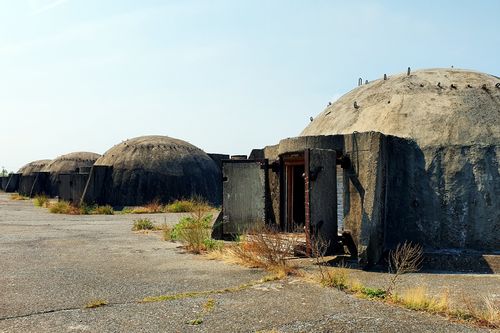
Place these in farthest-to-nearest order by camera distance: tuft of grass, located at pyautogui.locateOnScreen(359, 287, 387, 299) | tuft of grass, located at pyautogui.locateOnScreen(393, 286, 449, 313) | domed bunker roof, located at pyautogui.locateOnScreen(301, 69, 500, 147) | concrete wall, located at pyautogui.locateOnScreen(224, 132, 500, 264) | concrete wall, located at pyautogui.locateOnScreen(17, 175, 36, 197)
Answer: concrete wall, located at pyautogui.locateOnScreen(17, 175, 36, 197) → domed bunker roof, located at pyautogui.locateOnScreen(301, 69, 500, 147) → concrete wall, located at pyautogui.locateOnScreen(224, 132, 500, 264) → tuft of grass, located at pyautogui.locateOnScreen(359, 287, 387, 299) → tuft of grass, located at pyautogui.locateOnScreen(393, 286, 449, 313)

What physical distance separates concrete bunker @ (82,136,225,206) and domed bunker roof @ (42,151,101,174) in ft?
36.3

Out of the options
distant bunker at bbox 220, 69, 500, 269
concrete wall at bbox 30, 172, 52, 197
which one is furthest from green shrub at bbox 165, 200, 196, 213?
concrete wall at bbox 30, 172, 52, 197

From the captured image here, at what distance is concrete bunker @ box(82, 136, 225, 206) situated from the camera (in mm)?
23141

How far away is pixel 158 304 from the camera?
5840mm

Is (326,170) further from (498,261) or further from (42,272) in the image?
(42,272)

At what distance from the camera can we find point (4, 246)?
10.9 metres

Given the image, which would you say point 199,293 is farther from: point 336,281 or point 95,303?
point 336,281

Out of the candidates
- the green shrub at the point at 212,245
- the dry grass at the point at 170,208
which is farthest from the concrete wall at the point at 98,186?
the green shrub at the point at 212,245

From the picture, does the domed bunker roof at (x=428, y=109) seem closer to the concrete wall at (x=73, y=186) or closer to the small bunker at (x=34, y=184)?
the concrete wall at (x=73, y=186)

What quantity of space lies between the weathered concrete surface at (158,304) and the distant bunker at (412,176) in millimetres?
2050

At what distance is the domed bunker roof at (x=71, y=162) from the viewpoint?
3519 centimetres

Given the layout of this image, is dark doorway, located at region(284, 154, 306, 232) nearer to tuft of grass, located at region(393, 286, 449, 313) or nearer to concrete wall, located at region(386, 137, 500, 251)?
concrete wall, located at region(386, 137, 500, 251)

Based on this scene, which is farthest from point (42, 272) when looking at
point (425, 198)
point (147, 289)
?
point (425, 198)

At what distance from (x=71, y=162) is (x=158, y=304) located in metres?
32.7
